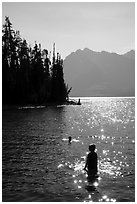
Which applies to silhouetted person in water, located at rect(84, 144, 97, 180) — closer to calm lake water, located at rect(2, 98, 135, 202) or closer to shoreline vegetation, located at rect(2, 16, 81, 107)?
calm lake water, located at rect(2, 98, 135, 202)

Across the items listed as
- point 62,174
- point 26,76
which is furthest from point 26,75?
point 62,174

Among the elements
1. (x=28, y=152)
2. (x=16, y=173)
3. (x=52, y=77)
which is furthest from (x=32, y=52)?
(x=16, y=173)

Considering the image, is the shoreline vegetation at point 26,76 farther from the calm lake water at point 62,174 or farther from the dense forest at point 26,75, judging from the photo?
the calm lake water at point 62,174

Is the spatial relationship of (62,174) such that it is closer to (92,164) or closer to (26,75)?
(92,164)

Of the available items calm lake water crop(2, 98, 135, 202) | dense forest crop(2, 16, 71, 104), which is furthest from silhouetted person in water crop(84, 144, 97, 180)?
dense forest crop(2, 16, 71, 104)

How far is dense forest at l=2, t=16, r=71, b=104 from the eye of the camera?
9871 centimetres

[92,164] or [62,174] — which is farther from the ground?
[92,164]

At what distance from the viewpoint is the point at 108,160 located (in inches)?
1046

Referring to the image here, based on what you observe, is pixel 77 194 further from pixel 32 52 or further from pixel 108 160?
pixel 32 52

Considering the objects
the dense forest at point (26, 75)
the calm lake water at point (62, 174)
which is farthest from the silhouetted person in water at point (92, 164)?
the dense forest at point (26, 75)

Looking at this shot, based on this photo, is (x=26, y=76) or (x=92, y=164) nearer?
(x=92, y=164)

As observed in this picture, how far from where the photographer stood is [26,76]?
10612 centimetres

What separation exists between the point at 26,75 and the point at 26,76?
21.0 inches

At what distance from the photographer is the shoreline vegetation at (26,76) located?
98750 millimetres
